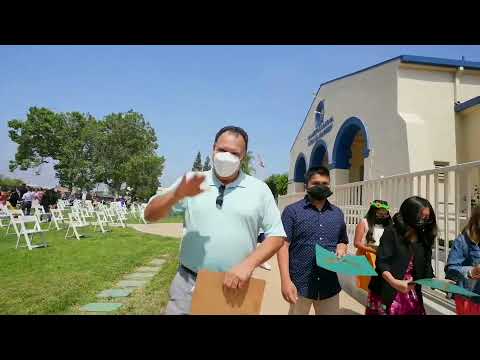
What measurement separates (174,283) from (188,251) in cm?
17

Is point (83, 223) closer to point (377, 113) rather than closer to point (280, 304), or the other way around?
point (280, 304)

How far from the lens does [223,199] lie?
175cm

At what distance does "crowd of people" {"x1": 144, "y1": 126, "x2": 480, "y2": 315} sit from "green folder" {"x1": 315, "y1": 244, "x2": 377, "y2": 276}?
0.44 feet

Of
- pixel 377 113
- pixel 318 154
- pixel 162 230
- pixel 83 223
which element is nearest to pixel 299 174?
pixel 318 154

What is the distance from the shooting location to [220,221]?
5.65ft

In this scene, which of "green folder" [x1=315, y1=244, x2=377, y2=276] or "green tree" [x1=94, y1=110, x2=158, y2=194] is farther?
"green tree" [x1=94, y1=110, x2=158, y2=194]

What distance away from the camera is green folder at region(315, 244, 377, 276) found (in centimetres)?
218

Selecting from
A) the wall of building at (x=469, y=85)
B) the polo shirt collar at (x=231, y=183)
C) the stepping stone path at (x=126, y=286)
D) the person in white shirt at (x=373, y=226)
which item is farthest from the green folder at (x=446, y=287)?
the wall of building at (x=469, y=85)

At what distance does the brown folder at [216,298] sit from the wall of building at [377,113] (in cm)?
985

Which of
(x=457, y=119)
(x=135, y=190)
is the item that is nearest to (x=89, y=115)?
(x=135, y=190)

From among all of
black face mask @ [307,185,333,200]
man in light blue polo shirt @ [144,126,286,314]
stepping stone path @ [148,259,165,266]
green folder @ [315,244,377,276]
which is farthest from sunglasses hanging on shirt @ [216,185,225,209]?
stepping stone path @ [148,259,165,266]

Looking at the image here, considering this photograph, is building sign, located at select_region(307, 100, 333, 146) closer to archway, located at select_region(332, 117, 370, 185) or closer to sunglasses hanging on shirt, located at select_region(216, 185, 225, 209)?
archway, located at select_region(332, 117, 370, 185)

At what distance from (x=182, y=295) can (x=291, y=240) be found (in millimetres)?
1269
